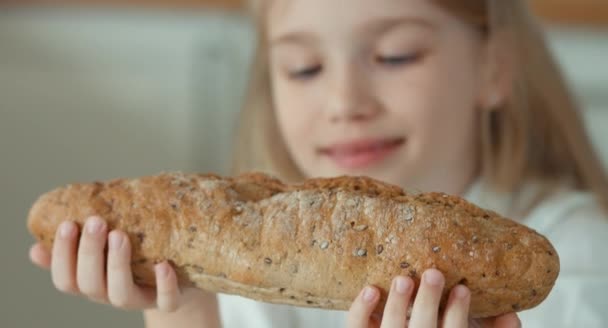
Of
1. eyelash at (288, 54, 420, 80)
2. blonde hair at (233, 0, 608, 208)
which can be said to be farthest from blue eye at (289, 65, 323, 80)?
blonde hair at (233, 0, 608, 208)

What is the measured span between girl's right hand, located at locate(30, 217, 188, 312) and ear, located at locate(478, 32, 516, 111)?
0.85 metres

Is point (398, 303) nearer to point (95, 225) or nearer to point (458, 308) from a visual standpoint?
point (458, 308)

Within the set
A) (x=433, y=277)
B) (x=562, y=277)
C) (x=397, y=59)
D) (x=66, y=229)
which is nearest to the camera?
(x=433, y=277)

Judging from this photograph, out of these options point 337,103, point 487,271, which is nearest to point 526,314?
point 337,103

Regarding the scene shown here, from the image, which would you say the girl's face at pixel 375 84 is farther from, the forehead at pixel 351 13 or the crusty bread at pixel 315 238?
the crusty bread at pixel 315 238

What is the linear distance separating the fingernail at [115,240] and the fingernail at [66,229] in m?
0.05

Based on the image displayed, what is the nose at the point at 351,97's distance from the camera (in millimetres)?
1274

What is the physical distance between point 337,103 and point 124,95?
1.41 m

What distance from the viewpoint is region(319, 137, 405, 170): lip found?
132 cm

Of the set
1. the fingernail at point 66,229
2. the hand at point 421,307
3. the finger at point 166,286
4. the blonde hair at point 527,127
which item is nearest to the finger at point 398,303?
the hand at point 421,307

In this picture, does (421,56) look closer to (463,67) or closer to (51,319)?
(463,67)

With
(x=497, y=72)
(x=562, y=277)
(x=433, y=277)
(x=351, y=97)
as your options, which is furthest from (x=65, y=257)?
(x=497, y=72)

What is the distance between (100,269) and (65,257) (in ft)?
0.12

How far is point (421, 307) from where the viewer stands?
0.70 m
